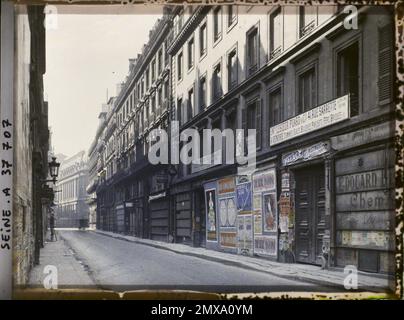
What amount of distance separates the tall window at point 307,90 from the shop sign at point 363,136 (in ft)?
1.54

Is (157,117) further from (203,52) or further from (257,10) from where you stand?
(257,10)

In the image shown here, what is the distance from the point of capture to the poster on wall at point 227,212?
21.6ft

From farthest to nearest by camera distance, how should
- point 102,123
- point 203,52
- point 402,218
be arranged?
point 203,52
point 102,123
point 402,218

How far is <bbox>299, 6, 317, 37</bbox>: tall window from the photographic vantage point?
20.2 feet

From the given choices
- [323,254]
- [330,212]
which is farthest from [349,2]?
[323,254]

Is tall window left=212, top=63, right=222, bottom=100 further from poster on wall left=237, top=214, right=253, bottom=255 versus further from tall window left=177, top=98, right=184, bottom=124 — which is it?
poster on wall left=237, top=214, right=253, bottom=255

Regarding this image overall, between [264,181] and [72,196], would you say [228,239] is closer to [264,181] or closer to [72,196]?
[264,181]

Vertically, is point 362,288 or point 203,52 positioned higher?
point 203,52

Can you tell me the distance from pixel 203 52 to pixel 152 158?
4.67 ft

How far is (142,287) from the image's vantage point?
619 cm

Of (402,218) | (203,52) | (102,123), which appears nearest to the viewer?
(402,218)

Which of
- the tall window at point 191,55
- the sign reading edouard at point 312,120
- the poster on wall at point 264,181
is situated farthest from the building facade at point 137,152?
the sign reading edouard at point 312,120

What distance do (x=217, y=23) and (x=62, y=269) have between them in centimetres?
308

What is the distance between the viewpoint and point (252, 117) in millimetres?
6570
